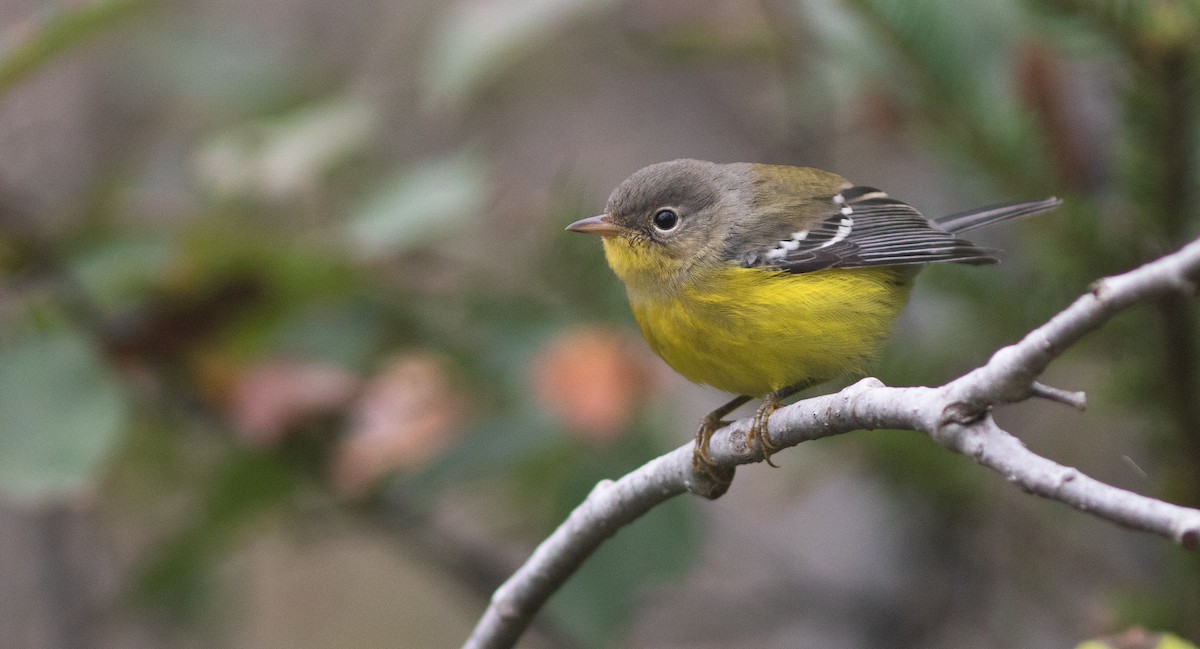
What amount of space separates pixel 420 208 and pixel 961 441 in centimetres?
207

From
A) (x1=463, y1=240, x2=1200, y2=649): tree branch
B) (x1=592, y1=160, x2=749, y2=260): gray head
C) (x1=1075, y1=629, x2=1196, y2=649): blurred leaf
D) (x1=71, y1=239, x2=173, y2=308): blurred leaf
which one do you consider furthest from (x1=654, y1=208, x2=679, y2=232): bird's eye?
(x1=1075, y1=629, x2=1196, y2=649): blurred leaf

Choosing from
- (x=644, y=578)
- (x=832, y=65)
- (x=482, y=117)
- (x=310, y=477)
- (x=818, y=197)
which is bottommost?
(x=644, y=578)

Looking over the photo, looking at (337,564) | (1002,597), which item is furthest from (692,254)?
(337,564)

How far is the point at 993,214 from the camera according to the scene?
2.99 metres

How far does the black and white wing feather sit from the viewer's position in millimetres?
2947

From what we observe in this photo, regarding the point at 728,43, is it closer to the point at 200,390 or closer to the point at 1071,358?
the point at 1071,358

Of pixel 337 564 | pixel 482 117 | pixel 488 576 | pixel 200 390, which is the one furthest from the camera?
pixel 337 564

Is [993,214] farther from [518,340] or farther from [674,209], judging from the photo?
[518,340]

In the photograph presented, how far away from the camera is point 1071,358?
3.17 metres

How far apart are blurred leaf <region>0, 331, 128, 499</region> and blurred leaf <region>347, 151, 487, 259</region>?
0.77 metres

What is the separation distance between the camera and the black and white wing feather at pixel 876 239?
295 centimetres

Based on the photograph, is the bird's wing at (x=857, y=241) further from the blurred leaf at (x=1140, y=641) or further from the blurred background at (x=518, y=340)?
the blurred leaf at (x=1140, y=641)

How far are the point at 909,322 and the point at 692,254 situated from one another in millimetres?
1467

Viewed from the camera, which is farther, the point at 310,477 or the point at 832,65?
the point at 832,65
